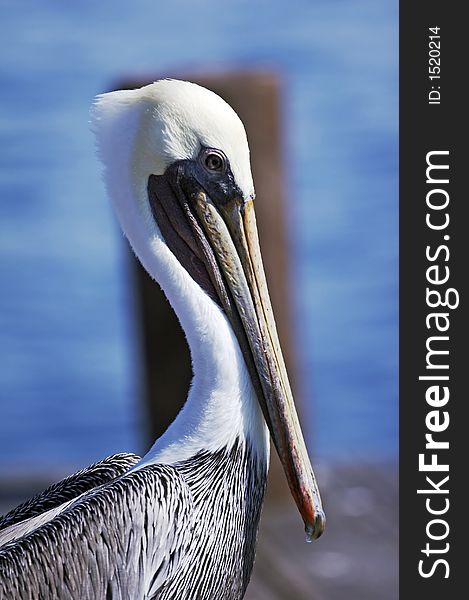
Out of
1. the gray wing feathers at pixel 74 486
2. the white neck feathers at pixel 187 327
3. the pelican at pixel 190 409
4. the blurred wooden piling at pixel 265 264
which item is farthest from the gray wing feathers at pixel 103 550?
the blurred wooden piling at pixel 265 264

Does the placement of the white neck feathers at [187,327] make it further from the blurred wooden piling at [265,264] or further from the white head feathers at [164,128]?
the blurred wooden piling at [265,264]

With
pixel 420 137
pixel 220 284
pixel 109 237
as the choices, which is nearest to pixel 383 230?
pixel 109 237

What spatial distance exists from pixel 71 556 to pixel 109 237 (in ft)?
26.3

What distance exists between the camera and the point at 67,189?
12.2 metres

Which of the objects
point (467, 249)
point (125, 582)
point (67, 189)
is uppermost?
point (67, 189)

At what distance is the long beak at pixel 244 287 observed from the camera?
10.8 feet

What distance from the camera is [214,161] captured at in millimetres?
3262

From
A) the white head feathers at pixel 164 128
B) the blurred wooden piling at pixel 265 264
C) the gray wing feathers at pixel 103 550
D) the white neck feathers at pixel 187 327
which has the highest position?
the blurred wooden piling at pixel 265 264

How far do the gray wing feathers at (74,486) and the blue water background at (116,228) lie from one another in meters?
2.97

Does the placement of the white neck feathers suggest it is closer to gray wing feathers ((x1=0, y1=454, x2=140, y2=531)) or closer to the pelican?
the pelican

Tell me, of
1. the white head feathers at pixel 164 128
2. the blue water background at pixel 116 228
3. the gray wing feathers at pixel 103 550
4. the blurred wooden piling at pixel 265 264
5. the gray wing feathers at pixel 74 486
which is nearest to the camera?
the gray wing feathers at pixel 103 550

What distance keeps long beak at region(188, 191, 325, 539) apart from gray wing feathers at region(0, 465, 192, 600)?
12.3 inches

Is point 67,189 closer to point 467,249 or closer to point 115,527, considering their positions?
point 467,249

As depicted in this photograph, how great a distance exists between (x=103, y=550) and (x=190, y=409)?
0.39 meters
